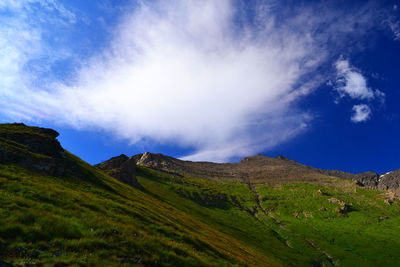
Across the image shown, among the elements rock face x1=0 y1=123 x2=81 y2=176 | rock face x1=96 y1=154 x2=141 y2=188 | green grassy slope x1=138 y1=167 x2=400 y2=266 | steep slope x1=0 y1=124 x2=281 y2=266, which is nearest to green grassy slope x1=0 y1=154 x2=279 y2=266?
steep slope x1=0 y1=124 x2=281 y2=266

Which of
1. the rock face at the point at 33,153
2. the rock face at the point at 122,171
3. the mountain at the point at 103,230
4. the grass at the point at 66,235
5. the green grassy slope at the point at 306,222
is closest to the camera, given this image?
the grass at the point at 66,235

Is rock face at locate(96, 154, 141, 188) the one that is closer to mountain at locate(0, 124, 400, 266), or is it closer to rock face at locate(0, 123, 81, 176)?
mountain at locate(0, 124, 400, 266)

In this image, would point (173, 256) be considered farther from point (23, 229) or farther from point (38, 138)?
point (38, 138)

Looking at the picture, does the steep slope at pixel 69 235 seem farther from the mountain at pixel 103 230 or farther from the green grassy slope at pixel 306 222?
the green grassy slope at pixel 306 222

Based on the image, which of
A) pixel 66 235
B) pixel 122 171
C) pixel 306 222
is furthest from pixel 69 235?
pixel 306 222

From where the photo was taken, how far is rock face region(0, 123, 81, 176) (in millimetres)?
32344

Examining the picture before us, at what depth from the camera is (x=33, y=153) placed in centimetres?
3609

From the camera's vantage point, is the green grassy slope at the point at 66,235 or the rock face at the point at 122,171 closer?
the green grassy slope at the point at 66,235

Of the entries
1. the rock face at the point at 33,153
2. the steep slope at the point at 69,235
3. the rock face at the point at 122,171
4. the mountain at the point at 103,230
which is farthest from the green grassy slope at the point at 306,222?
the rock face at the point at 33,153

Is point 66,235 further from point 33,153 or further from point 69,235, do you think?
point 33,153

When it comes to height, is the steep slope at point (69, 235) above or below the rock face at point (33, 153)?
below

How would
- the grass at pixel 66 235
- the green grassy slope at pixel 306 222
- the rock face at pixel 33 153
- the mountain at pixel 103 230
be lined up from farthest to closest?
the green grassy slope at pixel 306 222
the rock face at pixel 33 153
the mountain at pixel 103 230
the grass at pixel 66 235

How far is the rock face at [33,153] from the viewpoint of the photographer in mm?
32344

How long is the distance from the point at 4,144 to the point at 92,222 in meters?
27.2
